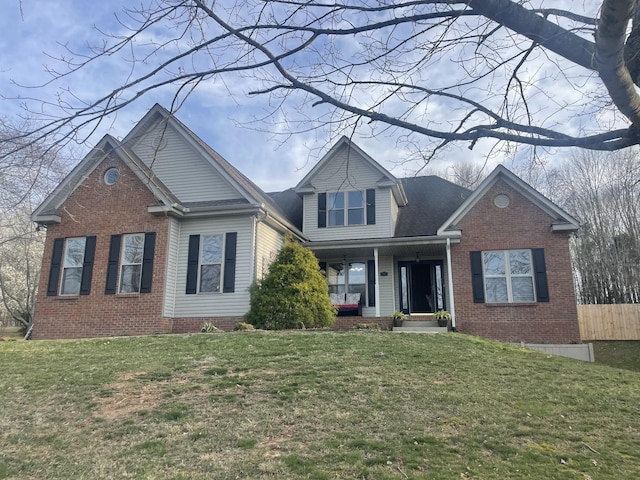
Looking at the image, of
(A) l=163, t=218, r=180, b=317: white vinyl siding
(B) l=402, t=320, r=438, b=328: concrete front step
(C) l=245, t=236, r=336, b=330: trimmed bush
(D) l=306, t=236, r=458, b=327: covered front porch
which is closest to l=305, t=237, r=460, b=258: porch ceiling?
(D) l=306, t=236, r=458, b=327: covered front porch

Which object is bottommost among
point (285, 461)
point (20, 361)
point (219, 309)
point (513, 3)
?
point (285, 461)

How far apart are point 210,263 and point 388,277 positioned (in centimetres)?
635

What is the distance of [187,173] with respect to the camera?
15.9 meters

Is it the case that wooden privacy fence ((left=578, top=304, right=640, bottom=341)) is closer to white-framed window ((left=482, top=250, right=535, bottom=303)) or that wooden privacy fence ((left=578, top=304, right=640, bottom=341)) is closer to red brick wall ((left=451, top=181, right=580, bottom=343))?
red brick wall ((left=451, top=181, right=580, bottom=343))

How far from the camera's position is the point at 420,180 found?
21.2m

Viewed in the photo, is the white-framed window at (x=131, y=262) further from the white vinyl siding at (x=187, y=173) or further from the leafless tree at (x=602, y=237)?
the leafless tree at (x=602, y=237)

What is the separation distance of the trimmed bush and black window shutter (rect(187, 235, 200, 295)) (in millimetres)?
2116

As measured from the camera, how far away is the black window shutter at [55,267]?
15180 mm

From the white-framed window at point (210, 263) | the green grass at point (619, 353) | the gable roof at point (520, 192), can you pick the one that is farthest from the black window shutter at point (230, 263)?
the green grass at point (619, 353)

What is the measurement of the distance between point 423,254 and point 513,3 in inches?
591

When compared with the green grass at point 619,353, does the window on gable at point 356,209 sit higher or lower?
higher

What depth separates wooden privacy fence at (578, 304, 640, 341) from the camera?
66.4ft

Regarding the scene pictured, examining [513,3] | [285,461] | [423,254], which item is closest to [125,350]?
[285,461]

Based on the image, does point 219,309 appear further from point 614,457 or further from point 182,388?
point 614,457
